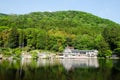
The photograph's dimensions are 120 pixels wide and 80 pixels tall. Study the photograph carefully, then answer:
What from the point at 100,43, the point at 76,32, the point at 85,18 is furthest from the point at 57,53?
the point at 85,18

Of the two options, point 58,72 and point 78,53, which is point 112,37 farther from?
point 58,72

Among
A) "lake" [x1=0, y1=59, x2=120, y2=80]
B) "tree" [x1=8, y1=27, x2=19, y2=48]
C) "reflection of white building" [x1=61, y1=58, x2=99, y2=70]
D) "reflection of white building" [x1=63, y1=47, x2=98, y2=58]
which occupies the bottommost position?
"reflection of white building" [x1=63, y1=47, x2=98, y2=58]

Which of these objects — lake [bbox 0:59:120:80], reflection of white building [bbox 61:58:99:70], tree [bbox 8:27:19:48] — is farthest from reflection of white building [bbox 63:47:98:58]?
lake [bbox 0:59:120:80]

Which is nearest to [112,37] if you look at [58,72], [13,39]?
[13,39]

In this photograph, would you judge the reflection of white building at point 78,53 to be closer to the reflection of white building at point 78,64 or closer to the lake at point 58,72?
the reflection of white building at point 78,64

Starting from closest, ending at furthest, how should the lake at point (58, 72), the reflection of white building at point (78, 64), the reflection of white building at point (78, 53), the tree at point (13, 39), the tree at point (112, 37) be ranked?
1. the lake at point (58, 72)
2. the reflection of white building at point (78, 64)
3. the reflection of white building at point (78, 53)
4. the tree at point (112, 37)
5. the tree at point (13, 39)

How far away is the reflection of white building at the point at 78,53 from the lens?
63.1 m

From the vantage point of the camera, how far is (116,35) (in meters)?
64.5

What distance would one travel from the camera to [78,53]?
214 ft

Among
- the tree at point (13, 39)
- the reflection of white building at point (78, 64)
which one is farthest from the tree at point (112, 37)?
the tree at point (13, 39)

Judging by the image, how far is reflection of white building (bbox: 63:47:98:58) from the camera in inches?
2485

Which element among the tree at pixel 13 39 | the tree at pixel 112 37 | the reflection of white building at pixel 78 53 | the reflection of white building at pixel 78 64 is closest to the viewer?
the reflection of white building at pixel 78 64

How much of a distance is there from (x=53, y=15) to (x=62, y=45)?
69.6 metres

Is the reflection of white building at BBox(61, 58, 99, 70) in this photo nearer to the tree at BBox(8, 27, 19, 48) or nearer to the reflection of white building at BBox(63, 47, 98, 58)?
the reflection of white building at BBox(63, 47, 98, 58)
